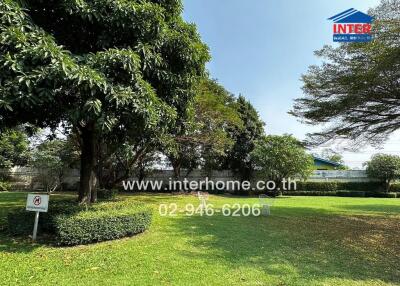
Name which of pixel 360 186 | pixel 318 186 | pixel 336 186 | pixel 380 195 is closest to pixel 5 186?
pixel 318 186

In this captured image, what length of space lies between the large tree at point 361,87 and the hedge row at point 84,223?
6.44 metres

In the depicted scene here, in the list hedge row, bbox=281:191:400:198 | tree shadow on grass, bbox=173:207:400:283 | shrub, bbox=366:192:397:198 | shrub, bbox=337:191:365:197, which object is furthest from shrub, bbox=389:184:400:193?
tree shadow on grass, bbox=173:207:400:283

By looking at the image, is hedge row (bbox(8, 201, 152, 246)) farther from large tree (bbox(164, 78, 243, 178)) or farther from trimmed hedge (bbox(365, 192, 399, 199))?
trimmed hedge (bbox(365, 192, 399, 199))

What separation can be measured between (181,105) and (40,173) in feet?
51.4

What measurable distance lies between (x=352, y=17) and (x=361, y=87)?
1874mm

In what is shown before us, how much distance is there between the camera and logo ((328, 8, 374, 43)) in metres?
7.99

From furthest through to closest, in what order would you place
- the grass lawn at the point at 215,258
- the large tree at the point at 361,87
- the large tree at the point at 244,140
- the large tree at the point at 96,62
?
the large tree at the point at 244,140 → the large tree at the point at 361,87 → the large tree at the point at 96,62 → the grass lawn at the point at 215,258

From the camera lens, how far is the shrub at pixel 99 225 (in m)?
5.98

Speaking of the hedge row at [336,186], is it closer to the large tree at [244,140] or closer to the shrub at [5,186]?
the large tree at [244,140]

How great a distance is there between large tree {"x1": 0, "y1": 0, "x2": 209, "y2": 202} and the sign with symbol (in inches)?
62.2

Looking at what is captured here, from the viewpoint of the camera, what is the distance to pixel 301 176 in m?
22.0

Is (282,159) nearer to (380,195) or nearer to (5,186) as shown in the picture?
(380,195)

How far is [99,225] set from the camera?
6297 millimetres

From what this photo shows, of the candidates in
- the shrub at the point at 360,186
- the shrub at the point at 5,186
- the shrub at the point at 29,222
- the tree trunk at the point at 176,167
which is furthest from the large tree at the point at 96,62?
the shrub at the point at 360,186
